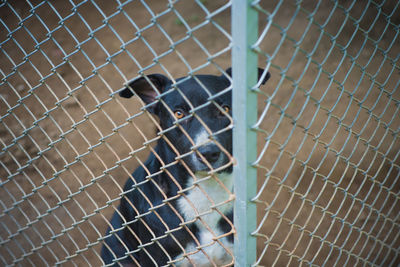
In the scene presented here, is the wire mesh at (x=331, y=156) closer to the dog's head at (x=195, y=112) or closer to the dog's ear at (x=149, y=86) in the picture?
the dog's head at (x=195, y=112)

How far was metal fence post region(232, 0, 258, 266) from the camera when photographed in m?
1.49

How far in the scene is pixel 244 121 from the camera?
161cm

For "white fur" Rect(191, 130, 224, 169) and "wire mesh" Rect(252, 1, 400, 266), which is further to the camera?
"wire mesh" Rect(252, 1, 400, 266)

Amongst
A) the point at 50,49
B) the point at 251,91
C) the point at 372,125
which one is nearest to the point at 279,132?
the point at 372,125

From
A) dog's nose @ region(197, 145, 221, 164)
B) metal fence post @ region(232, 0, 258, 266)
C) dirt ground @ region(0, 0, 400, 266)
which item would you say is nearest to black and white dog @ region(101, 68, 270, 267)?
dog's nose @ region(197, 145, 221, 164)

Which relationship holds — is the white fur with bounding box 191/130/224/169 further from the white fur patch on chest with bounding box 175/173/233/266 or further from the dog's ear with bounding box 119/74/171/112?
the dog's ear with bounding box 119/74/171/112

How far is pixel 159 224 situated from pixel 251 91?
1291 millimetres

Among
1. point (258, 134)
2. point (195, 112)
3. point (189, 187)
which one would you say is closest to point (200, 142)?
point (195, 112)

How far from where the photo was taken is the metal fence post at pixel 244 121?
1.49 m

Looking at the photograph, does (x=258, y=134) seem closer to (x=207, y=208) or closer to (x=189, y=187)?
(x=207, y=208)

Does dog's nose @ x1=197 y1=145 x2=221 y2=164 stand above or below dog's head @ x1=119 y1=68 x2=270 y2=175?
below

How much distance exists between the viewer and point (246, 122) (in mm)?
1607

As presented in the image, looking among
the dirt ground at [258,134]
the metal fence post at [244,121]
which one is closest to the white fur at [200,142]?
the metal fence post at [244,121]

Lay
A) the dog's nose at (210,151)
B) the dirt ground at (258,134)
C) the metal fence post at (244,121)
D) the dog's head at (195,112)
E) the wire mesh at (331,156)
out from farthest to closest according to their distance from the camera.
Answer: the dirt ground at (258,134) → the wire mesh at (331,156) → the dog's head at (195,112) → the dog's nose at (210,151) → the metal fence post at (244,121)
